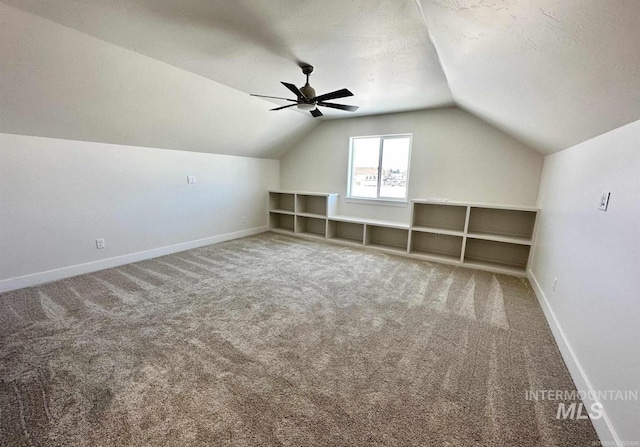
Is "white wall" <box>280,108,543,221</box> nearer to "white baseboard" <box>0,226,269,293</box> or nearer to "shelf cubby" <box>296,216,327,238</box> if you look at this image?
"shelf cubby" <box>296,216,327,238</box>

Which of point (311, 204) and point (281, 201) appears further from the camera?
point (281, 201)

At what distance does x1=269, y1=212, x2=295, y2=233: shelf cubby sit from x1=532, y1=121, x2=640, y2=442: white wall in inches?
186

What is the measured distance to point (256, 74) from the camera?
120 inches

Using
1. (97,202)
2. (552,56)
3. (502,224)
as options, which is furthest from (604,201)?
(97,202)

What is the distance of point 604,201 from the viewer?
1.78 m

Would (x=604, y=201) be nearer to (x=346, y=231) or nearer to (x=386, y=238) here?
(x=386, y=238)

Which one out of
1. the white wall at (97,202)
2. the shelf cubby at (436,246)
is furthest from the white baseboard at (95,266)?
the shelf cubby at (436,246)

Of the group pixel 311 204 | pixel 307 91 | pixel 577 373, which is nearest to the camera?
pixel 577 373

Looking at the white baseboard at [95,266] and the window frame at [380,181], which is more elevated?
the window frame at [380,181]

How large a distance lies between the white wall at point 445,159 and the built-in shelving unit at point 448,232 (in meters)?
0.23

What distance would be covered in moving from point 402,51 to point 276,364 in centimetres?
281

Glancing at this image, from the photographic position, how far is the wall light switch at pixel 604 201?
68.7 inches
